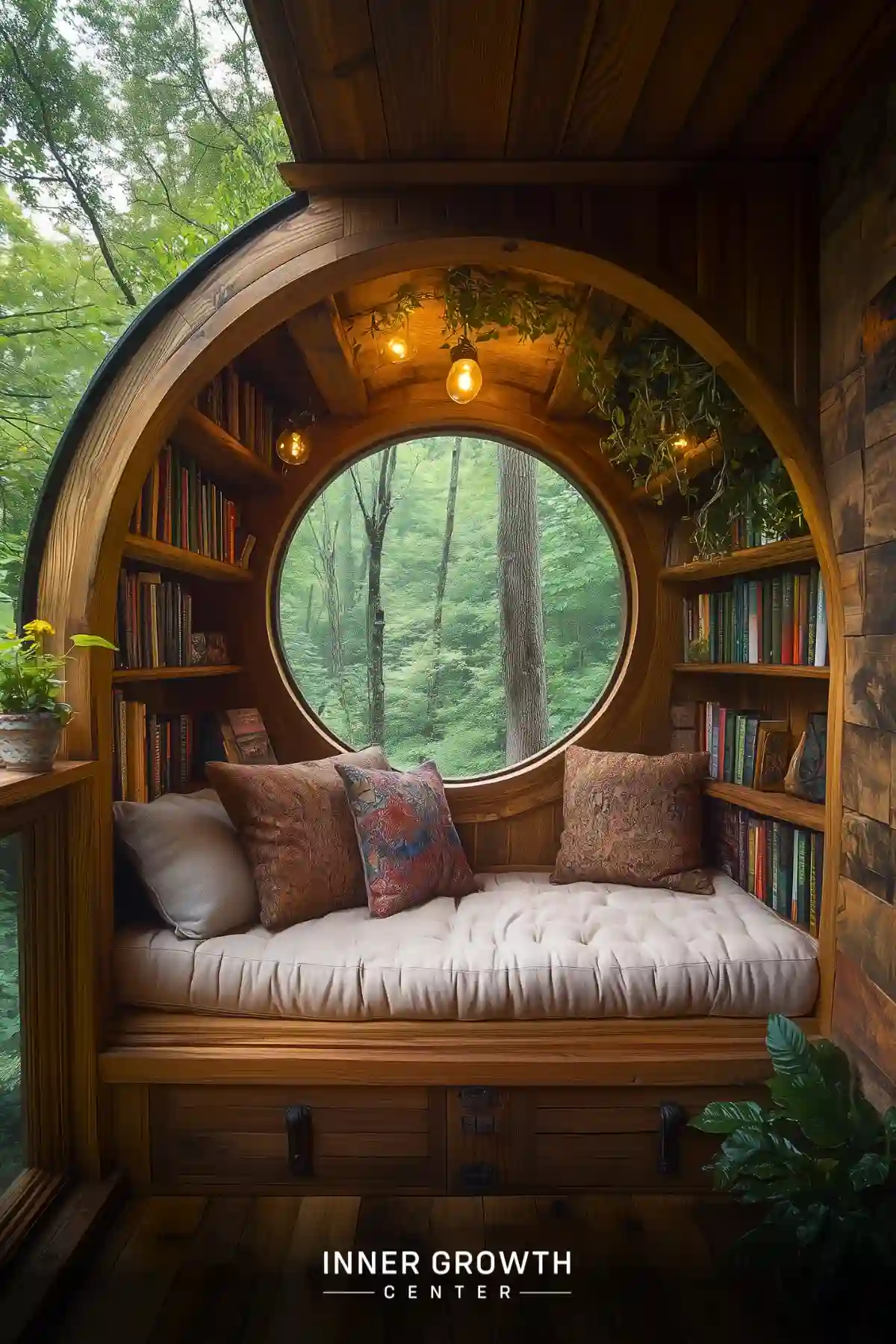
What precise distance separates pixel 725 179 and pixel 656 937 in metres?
1.95

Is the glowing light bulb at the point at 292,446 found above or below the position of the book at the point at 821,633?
above

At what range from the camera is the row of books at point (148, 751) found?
84.3 inches

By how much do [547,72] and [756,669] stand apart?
1634 millimetres

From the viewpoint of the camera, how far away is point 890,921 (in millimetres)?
1609

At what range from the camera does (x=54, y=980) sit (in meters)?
1.76

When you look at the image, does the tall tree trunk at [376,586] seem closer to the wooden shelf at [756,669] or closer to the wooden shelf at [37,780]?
the wooden shelf at [756,669]

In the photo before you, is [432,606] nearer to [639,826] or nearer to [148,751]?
[639,826]

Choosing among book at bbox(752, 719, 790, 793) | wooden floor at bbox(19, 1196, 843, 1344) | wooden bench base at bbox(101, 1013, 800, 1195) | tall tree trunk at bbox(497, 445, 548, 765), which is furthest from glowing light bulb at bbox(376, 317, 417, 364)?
tall tree trunk at bbox(497, 445, 548, 765)

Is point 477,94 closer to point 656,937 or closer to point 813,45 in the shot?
point 813,45

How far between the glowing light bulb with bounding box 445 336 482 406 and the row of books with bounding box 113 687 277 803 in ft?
4.64

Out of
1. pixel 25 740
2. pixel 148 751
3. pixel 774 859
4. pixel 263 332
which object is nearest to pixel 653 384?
pixel 263 332

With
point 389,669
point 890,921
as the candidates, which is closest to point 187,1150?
point 890,921

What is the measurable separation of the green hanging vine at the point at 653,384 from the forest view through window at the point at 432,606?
4.61 metres

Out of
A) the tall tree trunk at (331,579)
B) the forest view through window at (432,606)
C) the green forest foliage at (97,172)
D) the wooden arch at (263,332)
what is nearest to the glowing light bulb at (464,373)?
the wooden arch at (263,332)
